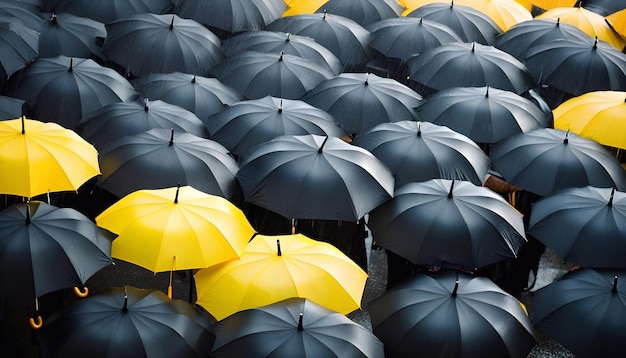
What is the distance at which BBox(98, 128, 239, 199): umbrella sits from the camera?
7.74 meters

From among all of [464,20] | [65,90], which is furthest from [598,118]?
[65,90]

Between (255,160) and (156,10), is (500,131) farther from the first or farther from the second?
(156,10)

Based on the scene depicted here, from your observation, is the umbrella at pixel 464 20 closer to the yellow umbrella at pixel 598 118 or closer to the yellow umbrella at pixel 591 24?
the yellow umbrella at pixel 591 24

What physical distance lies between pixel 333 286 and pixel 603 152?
3428 millimetres

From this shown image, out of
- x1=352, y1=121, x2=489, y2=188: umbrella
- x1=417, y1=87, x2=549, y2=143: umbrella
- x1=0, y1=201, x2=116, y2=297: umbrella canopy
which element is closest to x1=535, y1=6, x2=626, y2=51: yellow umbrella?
x1=417, y1=87, x2=549, y2=143: umbrella

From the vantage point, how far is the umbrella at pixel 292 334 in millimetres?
5859

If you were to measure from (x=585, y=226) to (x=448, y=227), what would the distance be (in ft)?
3.74

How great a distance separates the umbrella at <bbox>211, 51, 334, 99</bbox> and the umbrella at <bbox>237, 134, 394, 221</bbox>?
5.95ft

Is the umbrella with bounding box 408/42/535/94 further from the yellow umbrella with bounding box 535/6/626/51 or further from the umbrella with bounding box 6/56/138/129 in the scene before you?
the umbrella with bounding box 6/56/138/129

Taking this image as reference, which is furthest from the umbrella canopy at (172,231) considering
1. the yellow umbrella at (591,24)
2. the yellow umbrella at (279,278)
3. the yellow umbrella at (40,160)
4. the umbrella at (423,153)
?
the yellow umbrella at (591,24)

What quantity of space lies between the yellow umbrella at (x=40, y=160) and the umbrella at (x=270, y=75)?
7.52ft

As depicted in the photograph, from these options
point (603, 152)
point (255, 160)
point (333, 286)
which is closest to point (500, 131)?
point (603, 152)

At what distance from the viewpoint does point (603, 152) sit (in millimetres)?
8859

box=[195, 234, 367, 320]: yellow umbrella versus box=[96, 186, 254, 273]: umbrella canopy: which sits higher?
box=[96, 186, 254, 273]: umbrella canopy
